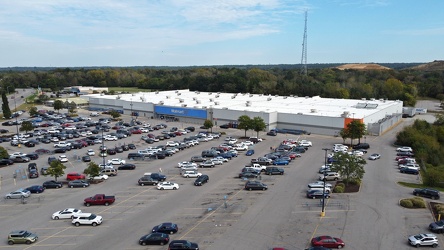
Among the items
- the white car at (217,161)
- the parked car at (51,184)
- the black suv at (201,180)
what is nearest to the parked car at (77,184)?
the parked car at (51,184)

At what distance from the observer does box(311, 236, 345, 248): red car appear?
17250mm

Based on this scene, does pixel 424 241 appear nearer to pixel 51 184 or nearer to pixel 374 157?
pixel 374 157

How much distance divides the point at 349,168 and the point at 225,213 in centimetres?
1071

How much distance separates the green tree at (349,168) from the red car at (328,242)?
10334mm

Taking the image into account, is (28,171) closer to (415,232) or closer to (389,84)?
(415,232)

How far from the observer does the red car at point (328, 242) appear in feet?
56.6

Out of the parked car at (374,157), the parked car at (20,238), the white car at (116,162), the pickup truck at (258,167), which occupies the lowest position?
the parked car at (20,238)

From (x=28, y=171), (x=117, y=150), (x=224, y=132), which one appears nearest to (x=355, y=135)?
(x=224, y=132)

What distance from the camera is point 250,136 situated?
47438 millimetres

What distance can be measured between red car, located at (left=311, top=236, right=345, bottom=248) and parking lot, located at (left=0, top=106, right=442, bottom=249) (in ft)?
2.05

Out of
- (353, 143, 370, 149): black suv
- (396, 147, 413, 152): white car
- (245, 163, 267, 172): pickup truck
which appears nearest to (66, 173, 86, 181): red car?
(245, 163, 267, 172): pickup truck

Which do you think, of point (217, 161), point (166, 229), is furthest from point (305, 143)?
point (166, 229)

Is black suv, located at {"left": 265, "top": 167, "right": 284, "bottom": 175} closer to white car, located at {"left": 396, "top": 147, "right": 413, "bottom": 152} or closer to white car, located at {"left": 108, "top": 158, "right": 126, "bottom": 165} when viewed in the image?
white car, located at {"left": 108, "top": 158, "right": 126, "bottom": 165}

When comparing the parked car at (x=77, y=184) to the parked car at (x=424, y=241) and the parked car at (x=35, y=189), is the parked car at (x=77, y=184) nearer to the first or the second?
the parked car at (x=35, y=189)
